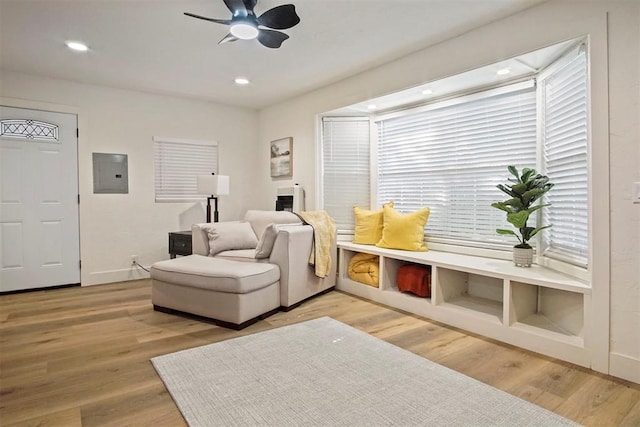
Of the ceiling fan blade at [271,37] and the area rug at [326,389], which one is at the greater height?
the ceiling fan blade at [271,37]

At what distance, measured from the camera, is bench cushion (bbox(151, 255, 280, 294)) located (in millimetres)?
2900

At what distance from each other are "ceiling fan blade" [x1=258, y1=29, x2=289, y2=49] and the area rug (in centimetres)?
229

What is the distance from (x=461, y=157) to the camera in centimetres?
355

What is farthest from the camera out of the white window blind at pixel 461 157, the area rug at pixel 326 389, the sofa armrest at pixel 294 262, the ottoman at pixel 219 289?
the sofa armrest at pixel 294 262

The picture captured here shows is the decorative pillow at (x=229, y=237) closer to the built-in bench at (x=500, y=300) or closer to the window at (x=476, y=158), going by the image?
the window at (x=476, y=158)

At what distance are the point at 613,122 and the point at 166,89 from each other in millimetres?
4631

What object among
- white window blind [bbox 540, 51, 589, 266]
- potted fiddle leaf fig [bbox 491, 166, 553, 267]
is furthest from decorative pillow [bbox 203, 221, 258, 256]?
white window blind [bbox 540, 51, 589, 266]

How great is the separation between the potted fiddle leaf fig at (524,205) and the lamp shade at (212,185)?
3.27 m

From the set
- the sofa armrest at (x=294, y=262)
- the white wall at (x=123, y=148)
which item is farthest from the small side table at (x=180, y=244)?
the sofa armrest at (x=294, y=262)

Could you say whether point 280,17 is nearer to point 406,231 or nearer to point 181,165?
point 406,231

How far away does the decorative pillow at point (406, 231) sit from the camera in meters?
3.63

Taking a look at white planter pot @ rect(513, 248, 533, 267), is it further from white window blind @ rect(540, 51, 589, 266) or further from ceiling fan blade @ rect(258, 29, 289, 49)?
ceiling fan blade @ rect(258, 29, 289, 49)

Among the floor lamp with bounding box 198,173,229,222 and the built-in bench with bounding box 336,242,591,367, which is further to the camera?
the floor lamp with bounding box 198,173,229,222

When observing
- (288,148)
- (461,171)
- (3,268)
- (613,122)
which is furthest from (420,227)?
(3,268)
